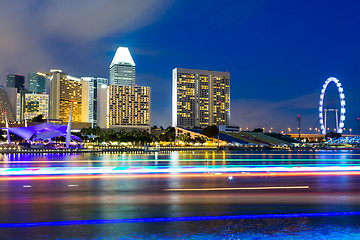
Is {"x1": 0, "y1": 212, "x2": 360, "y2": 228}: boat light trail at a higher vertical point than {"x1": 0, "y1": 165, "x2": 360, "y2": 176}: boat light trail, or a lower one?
higher

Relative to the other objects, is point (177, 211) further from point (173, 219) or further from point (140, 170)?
point (140, 170)

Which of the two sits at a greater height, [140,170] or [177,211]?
[177,211]

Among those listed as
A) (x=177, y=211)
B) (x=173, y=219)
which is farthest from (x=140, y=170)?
(x=173, y=219)

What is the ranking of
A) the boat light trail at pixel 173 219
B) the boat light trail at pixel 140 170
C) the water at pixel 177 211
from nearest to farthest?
the water at pixel 177 211 < the boat light trail at pixel 173 219 < the boat light trail at pixel 140 170

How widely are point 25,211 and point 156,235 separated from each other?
186 inches

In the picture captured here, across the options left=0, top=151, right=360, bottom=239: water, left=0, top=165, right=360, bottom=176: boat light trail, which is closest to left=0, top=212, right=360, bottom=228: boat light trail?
left=0, top=151, right=360, bottom=239: water

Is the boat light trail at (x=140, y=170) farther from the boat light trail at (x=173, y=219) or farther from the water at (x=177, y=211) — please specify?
the boat light trail at (x=173, y=219)

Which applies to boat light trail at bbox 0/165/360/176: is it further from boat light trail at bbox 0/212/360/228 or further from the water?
boat light trail at bbox 0/212/360/228

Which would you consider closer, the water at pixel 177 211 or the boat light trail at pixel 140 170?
the water at pixel 177 211

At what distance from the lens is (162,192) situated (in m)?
14.4

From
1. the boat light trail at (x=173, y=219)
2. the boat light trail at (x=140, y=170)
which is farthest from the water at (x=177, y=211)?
the boat light trail at (x=140, y=170)

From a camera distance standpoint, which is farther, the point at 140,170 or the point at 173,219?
the point at 140,170

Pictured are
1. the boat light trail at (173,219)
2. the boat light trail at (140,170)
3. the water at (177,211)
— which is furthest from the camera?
the boat light trail at (140,170)

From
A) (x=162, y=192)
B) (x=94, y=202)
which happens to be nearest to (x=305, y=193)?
(x=162, y=192)
